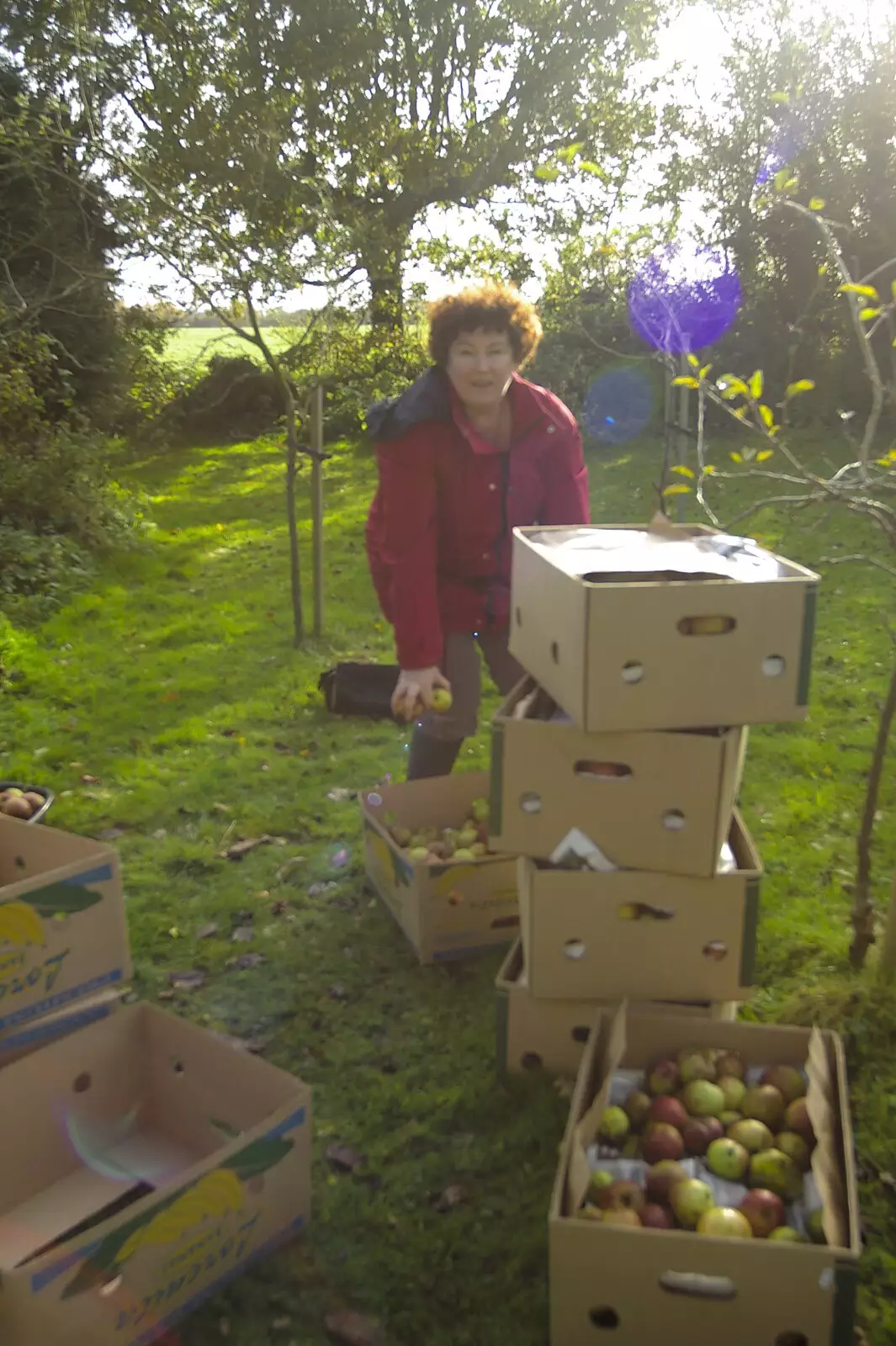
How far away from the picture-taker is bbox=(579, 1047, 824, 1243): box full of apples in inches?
77.0

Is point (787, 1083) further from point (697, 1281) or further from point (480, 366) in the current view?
point (480, 366)

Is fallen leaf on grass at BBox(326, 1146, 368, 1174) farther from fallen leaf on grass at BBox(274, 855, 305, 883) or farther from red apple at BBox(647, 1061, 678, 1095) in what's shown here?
fallen leaf on grass at BBox(274, 855, 305, 883)

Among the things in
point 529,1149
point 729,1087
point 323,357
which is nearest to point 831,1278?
point 729,1087

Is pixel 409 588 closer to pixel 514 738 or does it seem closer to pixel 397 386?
pixel 514 738

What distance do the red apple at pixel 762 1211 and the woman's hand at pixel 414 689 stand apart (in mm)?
1635

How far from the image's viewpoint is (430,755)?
12.3 feet

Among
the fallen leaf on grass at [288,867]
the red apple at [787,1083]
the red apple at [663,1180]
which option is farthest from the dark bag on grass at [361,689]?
the red apple at [663,1180]

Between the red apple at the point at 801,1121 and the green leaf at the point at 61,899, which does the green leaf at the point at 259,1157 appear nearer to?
the green leaf at the point at 61,899

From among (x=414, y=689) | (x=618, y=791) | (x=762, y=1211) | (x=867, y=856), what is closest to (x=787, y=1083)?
(x=762, y=1211)

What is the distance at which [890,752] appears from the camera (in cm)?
475

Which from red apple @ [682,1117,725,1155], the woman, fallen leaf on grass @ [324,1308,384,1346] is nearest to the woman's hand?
the woman

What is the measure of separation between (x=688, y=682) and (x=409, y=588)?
116 centimetres

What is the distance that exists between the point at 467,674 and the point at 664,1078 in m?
1.49

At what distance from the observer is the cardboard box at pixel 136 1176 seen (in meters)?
1.81
